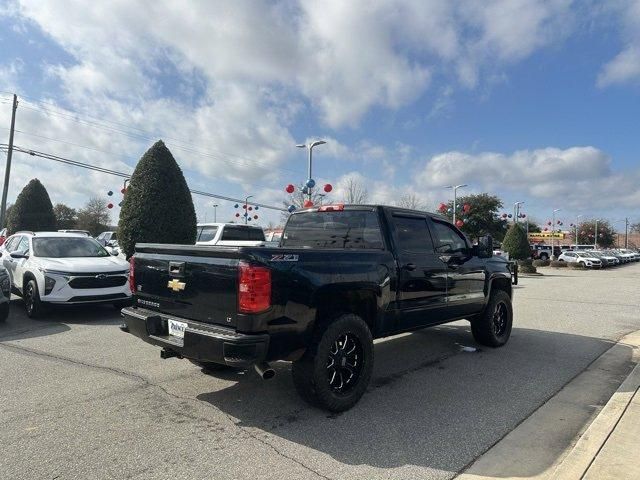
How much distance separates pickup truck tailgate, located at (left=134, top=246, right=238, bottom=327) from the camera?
3.89 metres

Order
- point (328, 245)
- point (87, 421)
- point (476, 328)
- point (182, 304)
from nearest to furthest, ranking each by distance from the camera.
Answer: point (87, 421) → point (182, 304) → point (328, 245) → point (476, 328)

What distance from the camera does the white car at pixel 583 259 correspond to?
41.9 metres

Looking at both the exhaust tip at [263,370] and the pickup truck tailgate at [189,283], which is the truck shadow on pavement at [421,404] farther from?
the pickup truck tailgate at [189,283]

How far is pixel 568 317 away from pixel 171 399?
9.03 meters

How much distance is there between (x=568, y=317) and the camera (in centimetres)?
1045

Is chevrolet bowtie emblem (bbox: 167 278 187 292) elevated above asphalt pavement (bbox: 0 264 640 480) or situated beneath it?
elevated above

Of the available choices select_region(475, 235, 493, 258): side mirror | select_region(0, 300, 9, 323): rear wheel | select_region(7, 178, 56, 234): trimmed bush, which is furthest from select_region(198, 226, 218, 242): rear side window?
select_region(7, 178, 56, 234): trimmed bush

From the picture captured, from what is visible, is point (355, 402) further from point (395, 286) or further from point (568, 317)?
point (568, 317)

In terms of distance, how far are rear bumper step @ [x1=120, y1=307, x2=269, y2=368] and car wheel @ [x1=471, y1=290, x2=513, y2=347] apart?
4284mm

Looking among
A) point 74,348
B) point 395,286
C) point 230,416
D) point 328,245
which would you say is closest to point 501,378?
Answer: point 395,286

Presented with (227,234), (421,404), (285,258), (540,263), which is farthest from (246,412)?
(540,263)

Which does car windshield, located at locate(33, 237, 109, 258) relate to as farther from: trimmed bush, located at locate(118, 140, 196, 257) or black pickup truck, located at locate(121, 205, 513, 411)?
black pickup truck, located at locate(121, 205, 513, 411)

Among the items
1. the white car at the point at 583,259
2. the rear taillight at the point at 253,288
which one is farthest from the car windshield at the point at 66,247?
the white car at the point at 583,259

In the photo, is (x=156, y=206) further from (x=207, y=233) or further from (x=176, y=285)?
(x=176, y=285)
